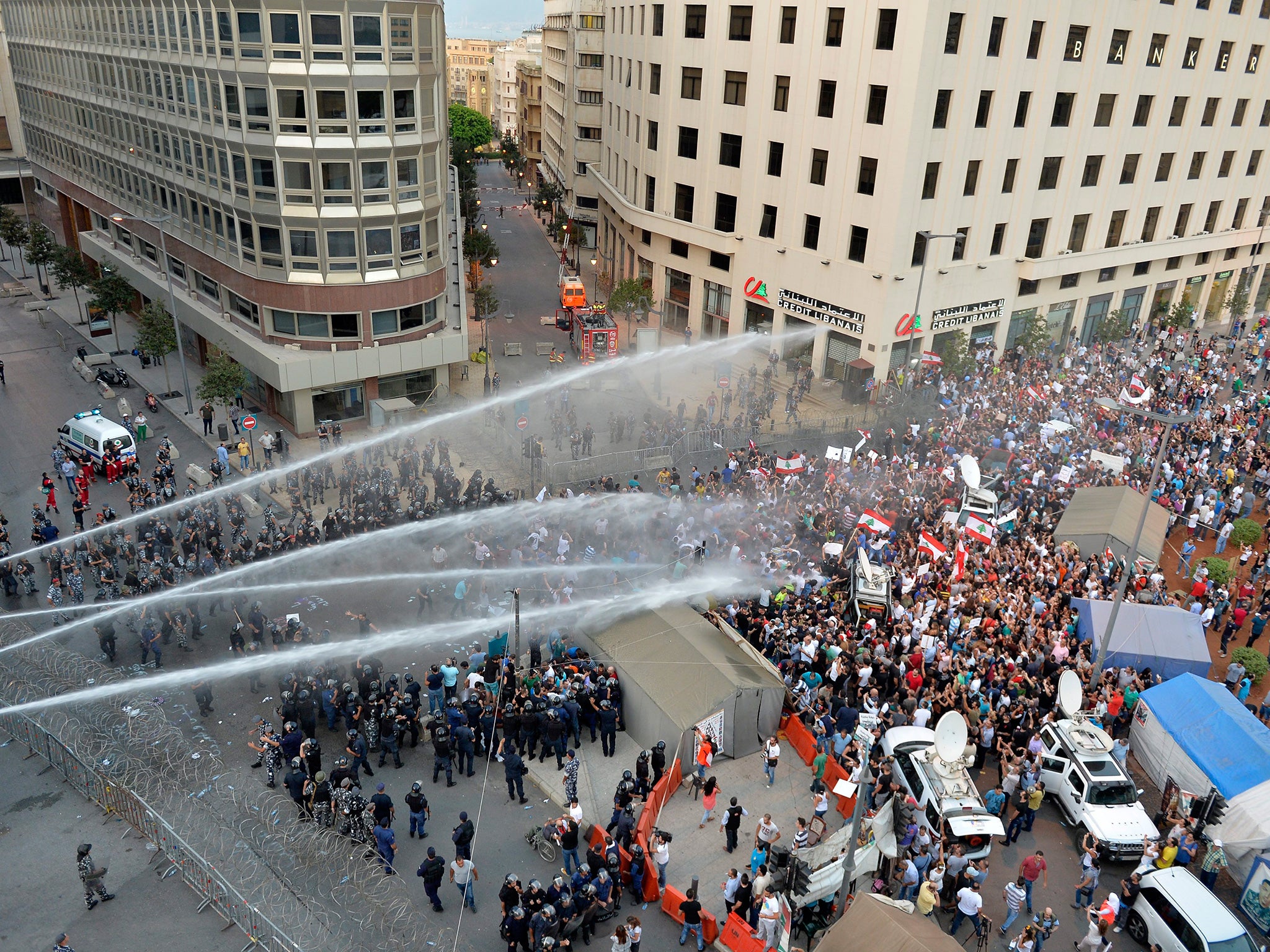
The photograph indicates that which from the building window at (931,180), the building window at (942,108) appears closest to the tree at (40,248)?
the building window at (931,180)

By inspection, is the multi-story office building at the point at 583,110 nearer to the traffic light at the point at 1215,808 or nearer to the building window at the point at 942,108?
the building window at the point at 942,108

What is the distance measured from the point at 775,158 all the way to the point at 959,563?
2708 centimetres

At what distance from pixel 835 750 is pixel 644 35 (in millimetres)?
45596

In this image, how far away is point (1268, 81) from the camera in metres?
54.6

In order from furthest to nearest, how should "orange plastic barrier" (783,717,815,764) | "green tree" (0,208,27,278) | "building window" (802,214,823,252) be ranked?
"green tree" (0,208,27,278)
"building window" (802,214,823,252)
"orange plastic barrier" (783,717,815,764)

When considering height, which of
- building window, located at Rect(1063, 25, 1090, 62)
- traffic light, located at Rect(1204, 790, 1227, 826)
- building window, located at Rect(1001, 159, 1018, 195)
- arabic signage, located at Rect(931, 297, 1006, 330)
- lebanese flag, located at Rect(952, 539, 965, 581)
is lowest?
traffic light, located at Rect(1204, 790, 1227, 826)

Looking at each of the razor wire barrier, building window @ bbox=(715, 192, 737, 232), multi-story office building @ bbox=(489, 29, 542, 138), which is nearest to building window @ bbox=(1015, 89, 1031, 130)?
building window @ bbox=(715, 192, 737, 232)

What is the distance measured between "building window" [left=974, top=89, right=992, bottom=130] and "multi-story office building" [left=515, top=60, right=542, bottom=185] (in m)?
82.1

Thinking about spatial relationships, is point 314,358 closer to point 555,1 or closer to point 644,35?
point 644,35

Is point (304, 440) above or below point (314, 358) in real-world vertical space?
below

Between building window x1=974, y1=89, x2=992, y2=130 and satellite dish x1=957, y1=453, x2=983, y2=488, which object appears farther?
building window x1=974, y1=89, x2=992, y2=130

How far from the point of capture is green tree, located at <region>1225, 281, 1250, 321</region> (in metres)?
57.5

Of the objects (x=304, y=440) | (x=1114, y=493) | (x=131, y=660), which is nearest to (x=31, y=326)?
(x=304, y=440)

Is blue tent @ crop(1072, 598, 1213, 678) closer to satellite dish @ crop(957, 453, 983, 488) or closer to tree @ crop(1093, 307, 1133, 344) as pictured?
satellite dish @ crop(957, 453, 983, 488)
